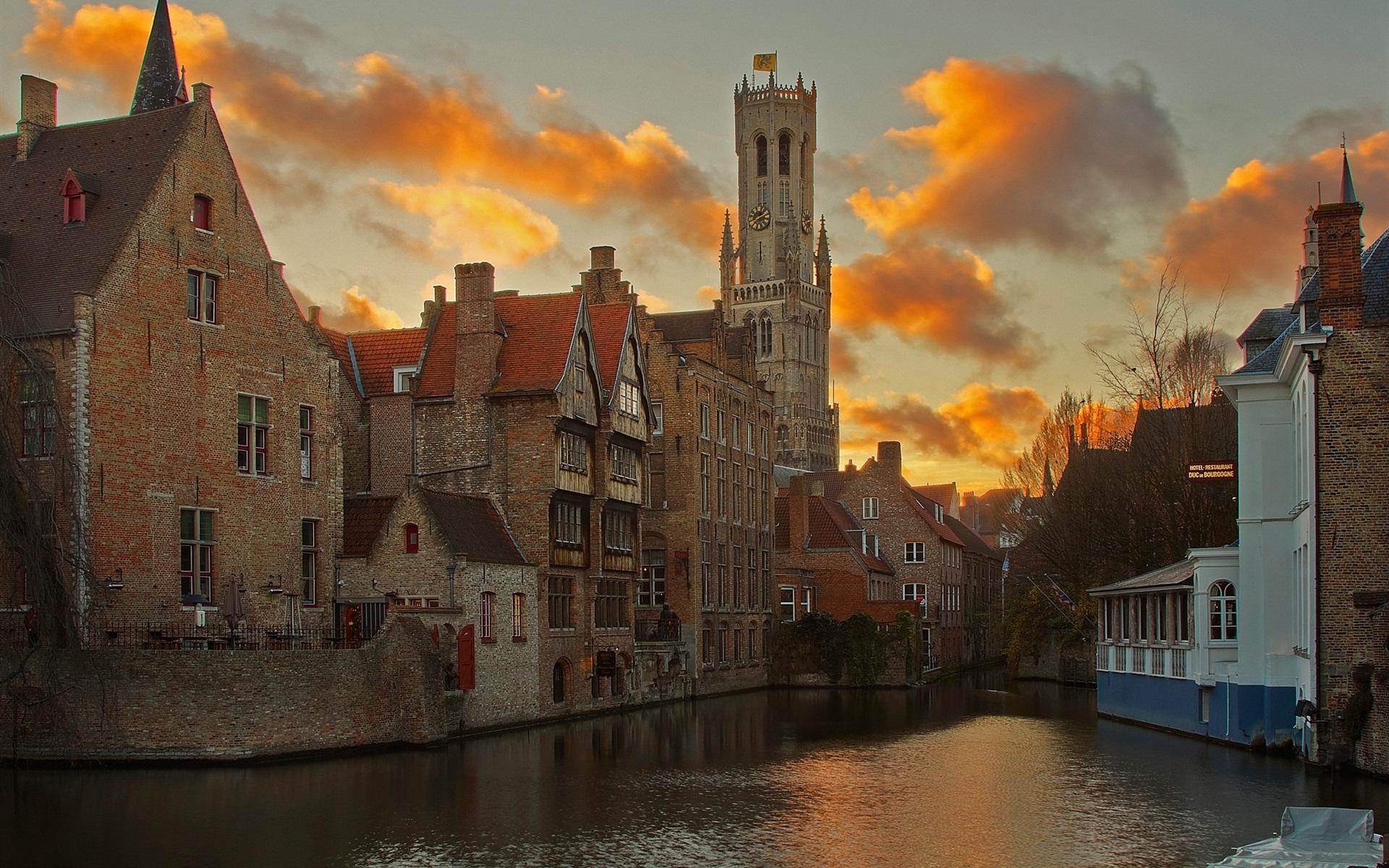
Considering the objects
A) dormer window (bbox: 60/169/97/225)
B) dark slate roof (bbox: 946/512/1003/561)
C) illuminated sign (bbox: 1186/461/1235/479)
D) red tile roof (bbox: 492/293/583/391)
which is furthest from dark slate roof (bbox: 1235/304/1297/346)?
dark slate roof (bbox: 946/512/1003/561)

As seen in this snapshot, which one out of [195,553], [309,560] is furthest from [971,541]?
[195,553]

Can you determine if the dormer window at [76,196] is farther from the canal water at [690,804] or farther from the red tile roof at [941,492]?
the red tile roof at [941,492]

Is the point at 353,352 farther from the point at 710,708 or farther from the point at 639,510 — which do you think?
the point at 710,708

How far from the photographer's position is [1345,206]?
29969mm

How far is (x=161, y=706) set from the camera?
3002 centimetres

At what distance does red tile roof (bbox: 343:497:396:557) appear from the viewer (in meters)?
39.9

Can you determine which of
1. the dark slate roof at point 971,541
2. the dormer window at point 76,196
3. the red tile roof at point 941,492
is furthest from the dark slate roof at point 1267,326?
the red tile roof at point 941,492

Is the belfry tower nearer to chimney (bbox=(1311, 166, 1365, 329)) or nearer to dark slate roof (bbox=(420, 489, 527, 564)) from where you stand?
dark slate roof (bbox=(420, 489, 527, 564))

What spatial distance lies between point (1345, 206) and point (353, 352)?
2876 cm

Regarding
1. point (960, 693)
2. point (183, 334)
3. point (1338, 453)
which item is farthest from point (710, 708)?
point (1338, 453)

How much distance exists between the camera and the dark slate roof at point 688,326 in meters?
62.2

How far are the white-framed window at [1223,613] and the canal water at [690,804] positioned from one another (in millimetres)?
2829

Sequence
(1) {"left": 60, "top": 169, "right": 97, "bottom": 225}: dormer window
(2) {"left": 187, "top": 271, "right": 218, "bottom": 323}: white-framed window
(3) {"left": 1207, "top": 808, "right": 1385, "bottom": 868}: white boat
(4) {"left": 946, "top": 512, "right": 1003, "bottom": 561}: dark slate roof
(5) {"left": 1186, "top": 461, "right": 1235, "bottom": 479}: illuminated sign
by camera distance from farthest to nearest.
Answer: (4) {"left": 946, "top": 512, "right": 1003, "bottom": 561}: dark slate roof
(5) {"left": 1186, "top": 461, "right": 1235, "bottom": 479}: illuminated sign
(2) {"left": 187, "top": 271, "right": 218, "bottom": 323}: white-framed window
(1) {"left": 60, "top": 169, "right": 97, "bottom": 225}: dormer window
(3) {"left": 1207, "top": 808, "right": 1385, "bottom": 868}: white boat

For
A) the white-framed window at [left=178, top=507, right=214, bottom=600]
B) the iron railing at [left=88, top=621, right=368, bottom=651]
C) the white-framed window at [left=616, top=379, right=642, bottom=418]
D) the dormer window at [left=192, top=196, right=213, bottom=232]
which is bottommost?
the iron railing at [left=88, top=621, right=368, bottom=651]
